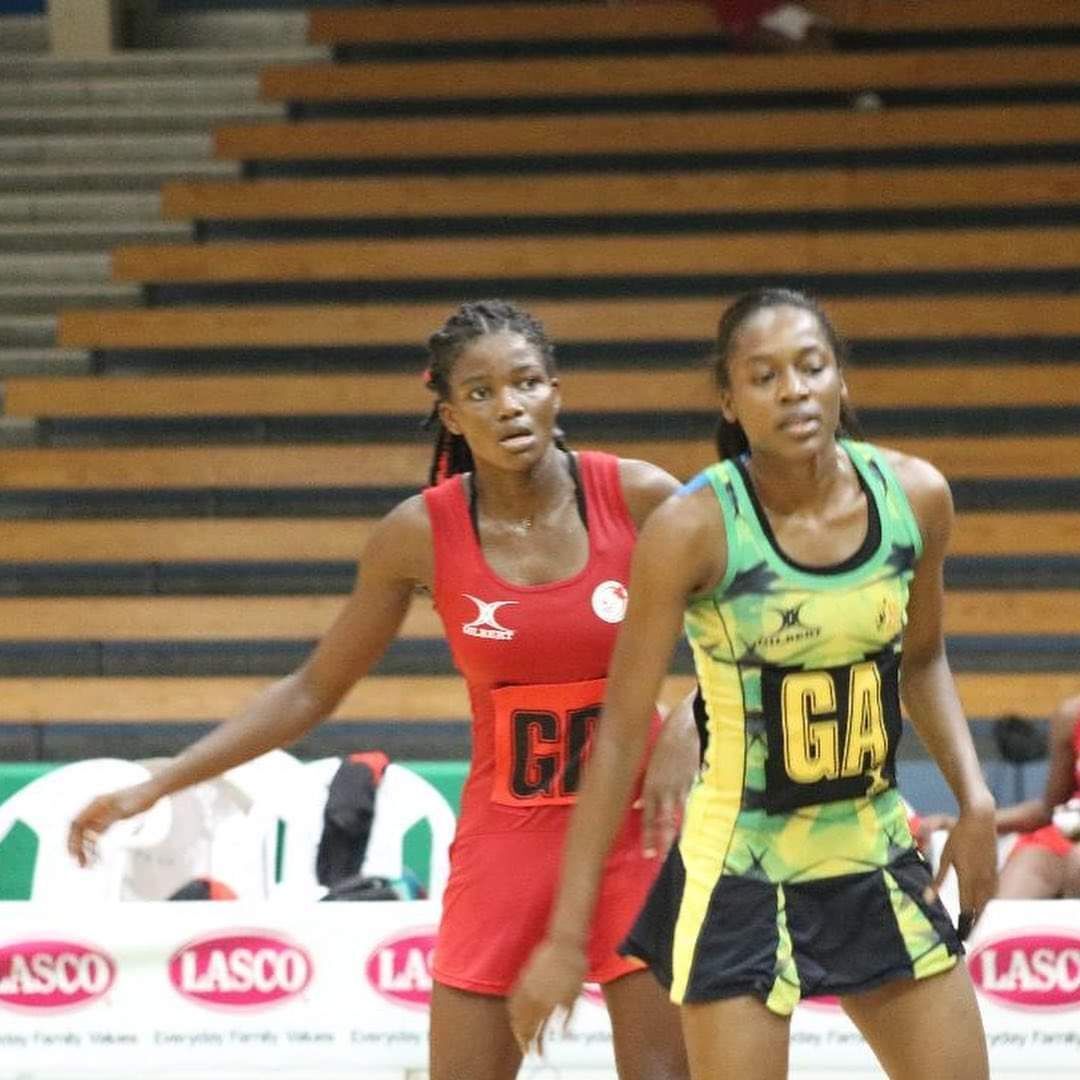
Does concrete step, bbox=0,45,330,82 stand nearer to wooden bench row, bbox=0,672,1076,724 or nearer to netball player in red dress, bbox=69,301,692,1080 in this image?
wooden bench row, bbox=0,672,1076,724

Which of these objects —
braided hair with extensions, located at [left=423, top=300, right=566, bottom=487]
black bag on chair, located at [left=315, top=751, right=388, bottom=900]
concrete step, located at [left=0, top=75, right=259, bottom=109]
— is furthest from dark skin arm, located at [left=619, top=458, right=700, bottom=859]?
concrete step, located at [left=0, top=75, right=259, bottom=109]

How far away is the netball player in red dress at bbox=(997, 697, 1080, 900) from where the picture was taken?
4770 millimetres

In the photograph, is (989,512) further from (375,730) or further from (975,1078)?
(975,1078)

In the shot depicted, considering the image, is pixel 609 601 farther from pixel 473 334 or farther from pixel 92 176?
pixel 92 176

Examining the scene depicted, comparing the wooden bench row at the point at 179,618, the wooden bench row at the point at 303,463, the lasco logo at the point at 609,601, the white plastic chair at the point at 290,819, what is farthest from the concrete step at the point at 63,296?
the lasco logo at the point at 609,601

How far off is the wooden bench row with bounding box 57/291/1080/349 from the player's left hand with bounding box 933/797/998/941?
207 inches

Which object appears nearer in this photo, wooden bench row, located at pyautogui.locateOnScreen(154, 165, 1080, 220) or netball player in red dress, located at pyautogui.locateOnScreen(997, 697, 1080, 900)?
netball player in red dress, located at pyautogui.locateOnScreen(997, 697, 1080, 900)

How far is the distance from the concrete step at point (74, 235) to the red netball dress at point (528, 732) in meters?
6.06

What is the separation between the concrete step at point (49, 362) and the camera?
321 inches

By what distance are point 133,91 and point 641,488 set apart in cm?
677

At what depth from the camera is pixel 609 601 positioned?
2707 millimetres

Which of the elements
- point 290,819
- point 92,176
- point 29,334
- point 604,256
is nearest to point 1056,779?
point 290,819

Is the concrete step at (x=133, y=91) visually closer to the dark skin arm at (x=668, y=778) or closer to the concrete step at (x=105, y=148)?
the concrete step at (x=105, y=148)

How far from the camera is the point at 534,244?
785 cm
